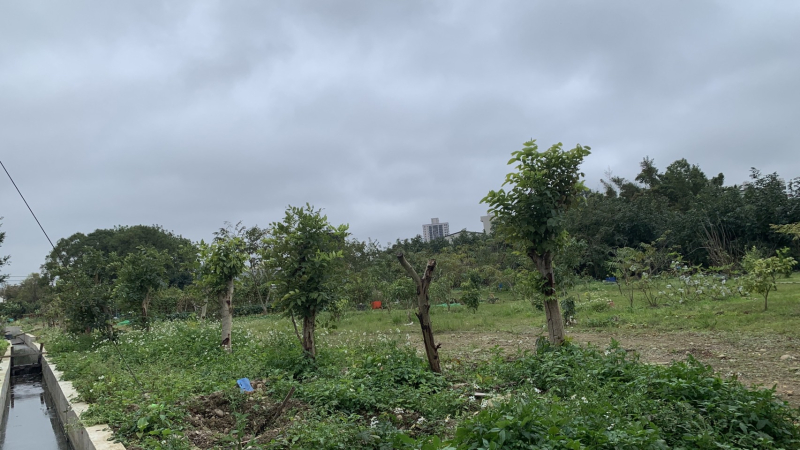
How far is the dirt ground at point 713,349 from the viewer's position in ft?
19.5

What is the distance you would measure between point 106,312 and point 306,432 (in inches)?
455

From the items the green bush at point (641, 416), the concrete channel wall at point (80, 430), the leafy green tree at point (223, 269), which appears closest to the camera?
the green bush at point (641, 416)

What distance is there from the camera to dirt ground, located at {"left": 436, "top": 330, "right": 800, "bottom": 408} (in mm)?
5949

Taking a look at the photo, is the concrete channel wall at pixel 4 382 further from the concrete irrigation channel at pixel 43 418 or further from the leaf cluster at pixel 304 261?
the leaf cluster at pixel 304 261

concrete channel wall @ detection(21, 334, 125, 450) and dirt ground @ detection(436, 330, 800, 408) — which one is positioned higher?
concrete channel wall @ detection(21, 334, 125, 450)

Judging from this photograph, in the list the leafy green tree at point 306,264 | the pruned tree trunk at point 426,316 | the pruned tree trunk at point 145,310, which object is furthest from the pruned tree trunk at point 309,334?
the pruned tree trunk at point 145,310

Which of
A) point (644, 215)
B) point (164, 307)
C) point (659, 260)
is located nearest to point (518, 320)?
point (659, 260)

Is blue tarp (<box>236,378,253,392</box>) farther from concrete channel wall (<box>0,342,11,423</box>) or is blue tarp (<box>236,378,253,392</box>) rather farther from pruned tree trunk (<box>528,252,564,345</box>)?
concrete channel wall (<box>0,342,11,423</box>)

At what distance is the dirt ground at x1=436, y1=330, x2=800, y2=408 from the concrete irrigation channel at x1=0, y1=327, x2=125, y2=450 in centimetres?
523

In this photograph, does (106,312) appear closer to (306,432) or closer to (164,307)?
(306,432)

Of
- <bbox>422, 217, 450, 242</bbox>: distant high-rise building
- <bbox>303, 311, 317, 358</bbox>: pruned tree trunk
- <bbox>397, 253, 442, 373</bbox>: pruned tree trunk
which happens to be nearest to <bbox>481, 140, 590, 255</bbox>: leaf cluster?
<bbox>397, 253, 442, 373</bbox>: pruned tree trunk

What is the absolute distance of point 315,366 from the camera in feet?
24.1

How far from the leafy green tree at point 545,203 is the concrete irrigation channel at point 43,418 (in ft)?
18.5

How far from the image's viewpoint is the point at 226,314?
10.6m
